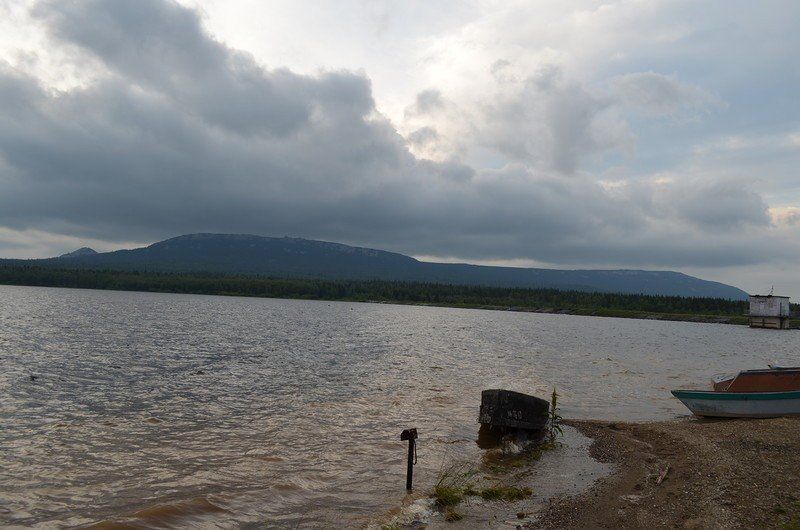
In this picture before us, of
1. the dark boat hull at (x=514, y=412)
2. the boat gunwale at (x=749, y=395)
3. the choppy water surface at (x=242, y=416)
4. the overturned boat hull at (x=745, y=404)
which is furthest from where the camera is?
the overturned boat hull at (x=745, y=404)

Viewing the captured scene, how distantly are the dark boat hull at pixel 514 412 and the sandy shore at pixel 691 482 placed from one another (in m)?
2.63

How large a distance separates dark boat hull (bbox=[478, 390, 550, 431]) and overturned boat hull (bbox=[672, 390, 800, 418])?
450 inches

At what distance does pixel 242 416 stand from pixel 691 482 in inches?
775

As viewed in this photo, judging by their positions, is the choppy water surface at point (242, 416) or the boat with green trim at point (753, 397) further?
the boat with green trim at point (753, 397)

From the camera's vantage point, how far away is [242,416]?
26203mm

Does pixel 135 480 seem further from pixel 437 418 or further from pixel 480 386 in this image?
pixel 480 386

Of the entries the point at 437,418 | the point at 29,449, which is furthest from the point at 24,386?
the point at 437,418

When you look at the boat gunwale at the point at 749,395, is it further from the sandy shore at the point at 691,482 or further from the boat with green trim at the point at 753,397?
the sandy shore at the point at 691,482

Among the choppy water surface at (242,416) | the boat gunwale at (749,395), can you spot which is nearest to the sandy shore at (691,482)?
the boat gunwale at (749,395)

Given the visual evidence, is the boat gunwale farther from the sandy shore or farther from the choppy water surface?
the sandy shore

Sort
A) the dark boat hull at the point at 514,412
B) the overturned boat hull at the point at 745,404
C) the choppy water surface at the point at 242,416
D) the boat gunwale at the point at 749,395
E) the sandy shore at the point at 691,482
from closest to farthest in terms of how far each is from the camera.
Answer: the sandy shore at the point at 691,482 < the choppy water surface at the point at 242,416 < the dark boat hull at the point at 514,412 < the boat gunwale at the point at 749,395 < the overturned boat hull at the point at 745,404

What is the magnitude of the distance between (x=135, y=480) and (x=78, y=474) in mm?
1974

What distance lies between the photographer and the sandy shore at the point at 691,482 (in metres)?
13.6

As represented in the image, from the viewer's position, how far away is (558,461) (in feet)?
68.0
